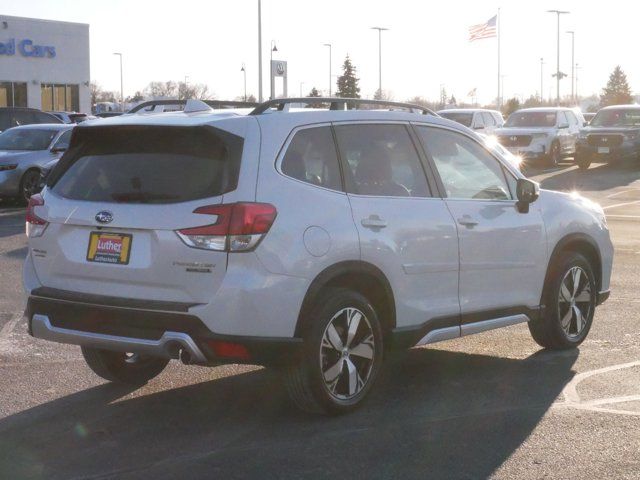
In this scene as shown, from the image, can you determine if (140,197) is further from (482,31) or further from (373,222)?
(482,31)

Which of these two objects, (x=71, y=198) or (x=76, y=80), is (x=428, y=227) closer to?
(x=71, y=198)

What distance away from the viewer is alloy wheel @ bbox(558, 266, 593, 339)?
7.86m

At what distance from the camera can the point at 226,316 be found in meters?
5.54

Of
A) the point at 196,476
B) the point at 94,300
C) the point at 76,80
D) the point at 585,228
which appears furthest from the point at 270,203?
the point at 76,80

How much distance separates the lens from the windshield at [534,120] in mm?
34062

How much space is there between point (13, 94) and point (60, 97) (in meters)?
3.11

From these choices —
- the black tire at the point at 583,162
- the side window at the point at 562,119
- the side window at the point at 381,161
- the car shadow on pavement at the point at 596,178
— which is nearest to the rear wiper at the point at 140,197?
the side window at the point at 381,161

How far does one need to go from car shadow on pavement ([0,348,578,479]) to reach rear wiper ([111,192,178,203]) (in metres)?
1.22

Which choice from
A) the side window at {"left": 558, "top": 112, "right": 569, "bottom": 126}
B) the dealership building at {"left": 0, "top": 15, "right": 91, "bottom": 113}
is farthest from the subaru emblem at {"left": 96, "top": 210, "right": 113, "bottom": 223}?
the dealership building at {"left": 0, "top": 15, "right": 91, "bottom": 113}

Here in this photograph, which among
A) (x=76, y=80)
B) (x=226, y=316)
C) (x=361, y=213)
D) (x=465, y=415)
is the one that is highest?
(x=76, y=80)

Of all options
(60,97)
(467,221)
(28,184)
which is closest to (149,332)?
(467,221)

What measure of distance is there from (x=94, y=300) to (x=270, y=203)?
108cm

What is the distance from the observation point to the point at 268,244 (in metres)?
5.60

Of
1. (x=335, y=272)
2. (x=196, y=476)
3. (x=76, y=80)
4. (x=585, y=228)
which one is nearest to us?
Answer: (x=196, y=476)
